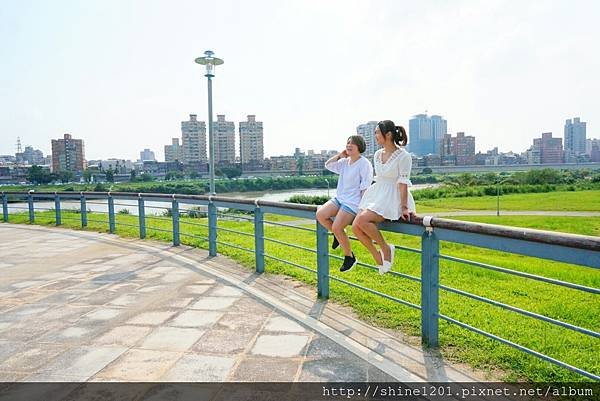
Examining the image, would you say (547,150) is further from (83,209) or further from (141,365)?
(141,365)

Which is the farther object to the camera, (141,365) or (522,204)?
(522,204)

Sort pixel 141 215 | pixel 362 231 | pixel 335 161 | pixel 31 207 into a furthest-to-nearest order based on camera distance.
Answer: pixel 31 207 < pixel 141 215 < pixel 335 161 < pixel 362 231

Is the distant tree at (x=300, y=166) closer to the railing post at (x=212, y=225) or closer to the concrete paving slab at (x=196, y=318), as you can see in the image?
the railing post at (x=212, y=225)

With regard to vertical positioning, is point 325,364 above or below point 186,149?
below

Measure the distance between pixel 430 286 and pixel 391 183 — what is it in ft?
2.87

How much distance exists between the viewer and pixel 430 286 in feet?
11.8

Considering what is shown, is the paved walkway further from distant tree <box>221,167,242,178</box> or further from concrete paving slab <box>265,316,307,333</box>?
distant tree <box>221,167,242,178</box>

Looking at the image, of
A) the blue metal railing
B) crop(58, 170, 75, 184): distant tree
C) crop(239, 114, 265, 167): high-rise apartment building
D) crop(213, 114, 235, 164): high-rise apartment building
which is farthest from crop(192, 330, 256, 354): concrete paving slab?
crop(239, 114, 265, 167): high-rise apartment building

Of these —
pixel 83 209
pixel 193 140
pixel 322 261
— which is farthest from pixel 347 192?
pixel 193 140

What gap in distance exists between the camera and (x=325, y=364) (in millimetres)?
3295

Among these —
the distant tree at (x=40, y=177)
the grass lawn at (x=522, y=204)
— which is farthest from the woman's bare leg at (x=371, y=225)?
the distant tree at (x=40, y=177)

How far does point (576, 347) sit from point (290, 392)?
2.42 metres

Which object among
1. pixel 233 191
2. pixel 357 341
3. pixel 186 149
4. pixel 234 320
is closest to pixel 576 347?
pixel 357 341

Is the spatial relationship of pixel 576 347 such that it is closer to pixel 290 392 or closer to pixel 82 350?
pixel 290 392
